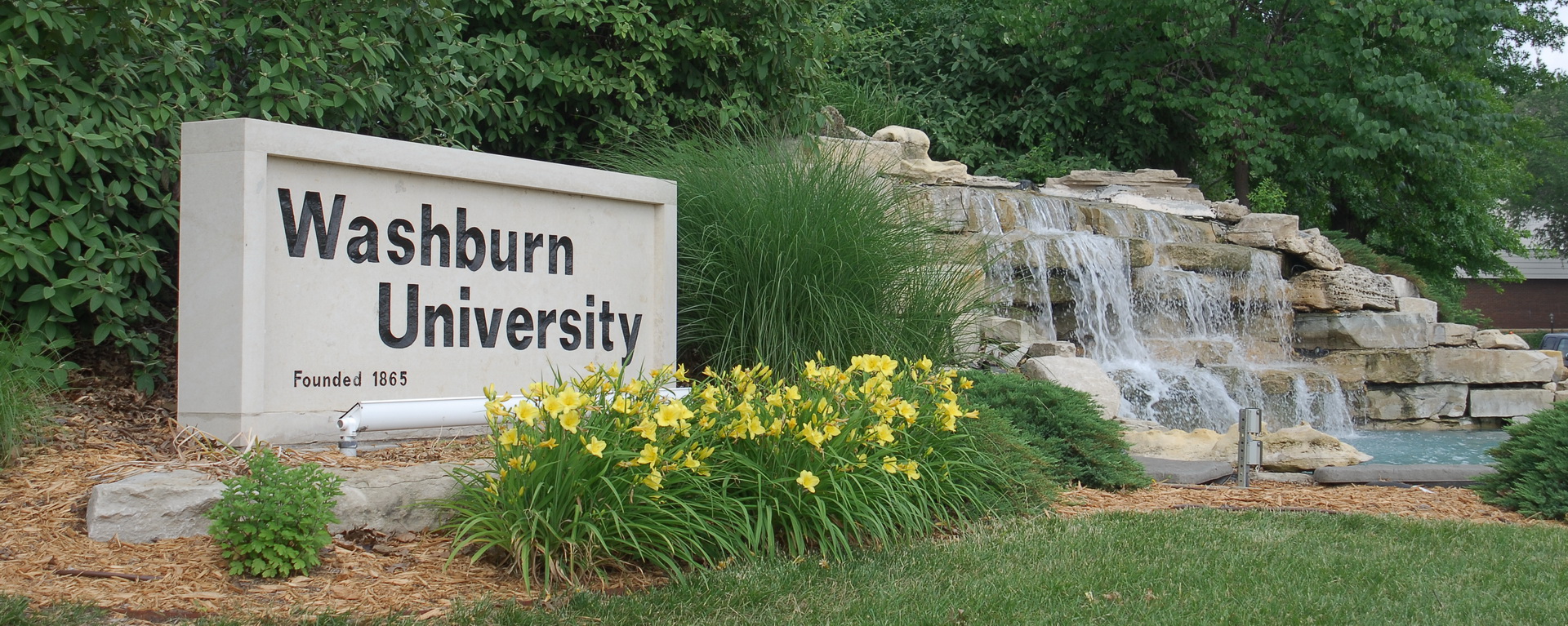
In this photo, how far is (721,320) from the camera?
20.5 ft

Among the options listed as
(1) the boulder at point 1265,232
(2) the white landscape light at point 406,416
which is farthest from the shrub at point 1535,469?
(1) the boulder at point 1265,232

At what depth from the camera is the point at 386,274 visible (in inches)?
183

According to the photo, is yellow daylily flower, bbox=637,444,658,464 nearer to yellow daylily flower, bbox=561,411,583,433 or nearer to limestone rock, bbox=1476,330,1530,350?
yellow daylily flower, bbox=561,411,583,433

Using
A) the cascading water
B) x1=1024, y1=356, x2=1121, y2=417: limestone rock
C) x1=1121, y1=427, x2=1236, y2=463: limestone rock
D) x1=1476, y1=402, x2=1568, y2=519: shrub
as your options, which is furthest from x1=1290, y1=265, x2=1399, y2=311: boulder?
x1=1476, y1=402, x2=1568, y2=519: shrub

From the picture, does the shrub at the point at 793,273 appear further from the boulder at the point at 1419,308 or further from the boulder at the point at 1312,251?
the boulder at the point at 1419,308

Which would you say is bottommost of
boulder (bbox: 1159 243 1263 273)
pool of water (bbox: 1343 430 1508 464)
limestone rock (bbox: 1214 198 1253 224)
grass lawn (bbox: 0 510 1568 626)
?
pool of water (bbox: 1343 430 1508 464)

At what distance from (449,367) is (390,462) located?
25.9 inches

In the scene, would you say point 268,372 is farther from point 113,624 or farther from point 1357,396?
point 1357,396

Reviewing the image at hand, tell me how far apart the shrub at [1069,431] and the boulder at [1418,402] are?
6407mm

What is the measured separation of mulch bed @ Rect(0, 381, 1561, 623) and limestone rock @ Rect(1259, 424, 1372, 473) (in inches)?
174

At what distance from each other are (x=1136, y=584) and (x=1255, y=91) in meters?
14.3

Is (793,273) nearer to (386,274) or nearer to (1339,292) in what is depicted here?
(386,274)

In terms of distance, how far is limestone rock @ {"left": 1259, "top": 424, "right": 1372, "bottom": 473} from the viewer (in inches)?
261

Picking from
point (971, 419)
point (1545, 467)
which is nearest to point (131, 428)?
point (971, 419)
